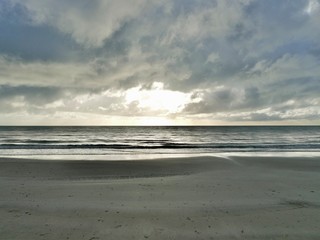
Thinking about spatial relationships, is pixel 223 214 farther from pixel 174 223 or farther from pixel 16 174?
pixel 16 174

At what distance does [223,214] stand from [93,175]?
748 centimetres

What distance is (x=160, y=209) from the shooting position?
6.56 m

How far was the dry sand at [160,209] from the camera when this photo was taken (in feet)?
17.0

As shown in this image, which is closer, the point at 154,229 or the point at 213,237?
the point at 213,237

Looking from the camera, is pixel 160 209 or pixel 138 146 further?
pixel 138 146

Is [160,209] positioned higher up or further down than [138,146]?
higher up

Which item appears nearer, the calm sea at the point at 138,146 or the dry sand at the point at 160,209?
the dry sand at the point at 160,209

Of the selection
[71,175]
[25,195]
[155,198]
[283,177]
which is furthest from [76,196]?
[283,177]

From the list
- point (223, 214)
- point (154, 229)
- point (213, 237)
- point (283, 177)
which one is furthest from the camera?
point (283, 177)

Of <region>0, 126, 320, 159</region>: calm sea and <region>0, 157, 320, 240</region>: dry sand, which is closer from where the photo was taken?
<region>0, 157, 320, 240</region>: dry sand

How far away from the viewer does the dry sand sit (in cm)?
518

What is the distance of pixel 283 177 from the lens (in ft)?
37.3

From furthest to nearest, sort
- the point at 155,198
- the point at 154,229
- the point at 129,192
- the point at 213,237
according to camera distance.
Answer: the point at 129,192 < the point at 155,198 < the point at 154,229 < the point at 213,237

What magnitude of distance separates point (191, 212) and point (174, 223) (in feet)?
2.82
